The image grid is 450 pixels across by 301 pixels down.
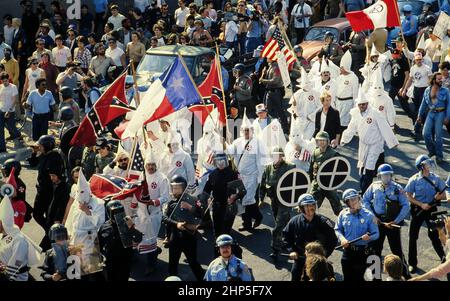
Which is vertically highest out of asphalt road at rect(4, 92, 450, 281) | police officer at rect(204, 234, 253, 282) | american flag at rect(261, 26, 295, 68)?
american flag at rect(261, 26, 295, 68)

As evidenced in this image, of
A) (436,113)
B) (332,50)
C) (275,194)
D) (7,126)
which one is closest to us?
(275,194)

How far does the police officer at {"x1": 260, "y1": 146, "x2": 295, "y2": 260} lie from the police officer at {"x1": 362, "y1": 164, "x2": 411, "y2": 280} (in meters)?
1.32

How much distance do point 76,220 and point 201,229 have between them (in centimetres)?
294

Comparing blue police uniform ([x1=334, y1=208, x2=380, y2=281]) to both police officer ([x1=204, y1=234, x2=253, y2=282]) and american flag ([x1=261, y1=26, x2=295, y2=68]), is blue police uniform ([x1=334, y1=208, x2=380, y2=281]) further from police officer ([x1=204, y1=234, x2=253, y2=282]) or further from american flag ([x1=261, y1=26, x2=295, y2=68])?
american flag ([x1=261, y1=26, x2=295, y2=68])

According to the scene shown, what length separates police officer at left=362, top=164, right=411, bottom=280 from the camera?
12.9 m

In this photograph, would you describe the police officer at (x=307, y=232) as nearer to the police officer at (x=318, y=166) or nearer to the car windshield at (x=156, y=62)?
the police officer at (x=318, y=166)

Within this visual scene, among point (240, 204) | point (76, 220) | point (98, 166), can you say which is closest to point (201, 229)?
point (240, 204)

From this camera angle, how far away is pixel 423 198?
13.5m

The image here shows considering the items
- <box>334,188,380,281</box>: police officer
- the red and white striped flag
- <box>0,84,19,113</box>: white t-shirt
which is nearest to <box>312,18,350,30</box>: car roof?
the red and white striped flag

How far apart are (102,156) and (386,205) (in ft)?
14.7

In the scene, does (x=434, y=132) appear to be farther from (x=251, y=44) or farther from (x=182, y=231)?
(x=251, y=44)

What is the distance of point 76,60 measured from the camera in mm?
21906

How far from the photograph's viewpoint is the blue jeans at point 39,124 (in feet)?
62.6

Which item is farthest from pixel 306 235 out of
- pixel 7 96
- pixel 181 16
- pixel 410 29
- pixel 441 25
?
pixel 181 16
